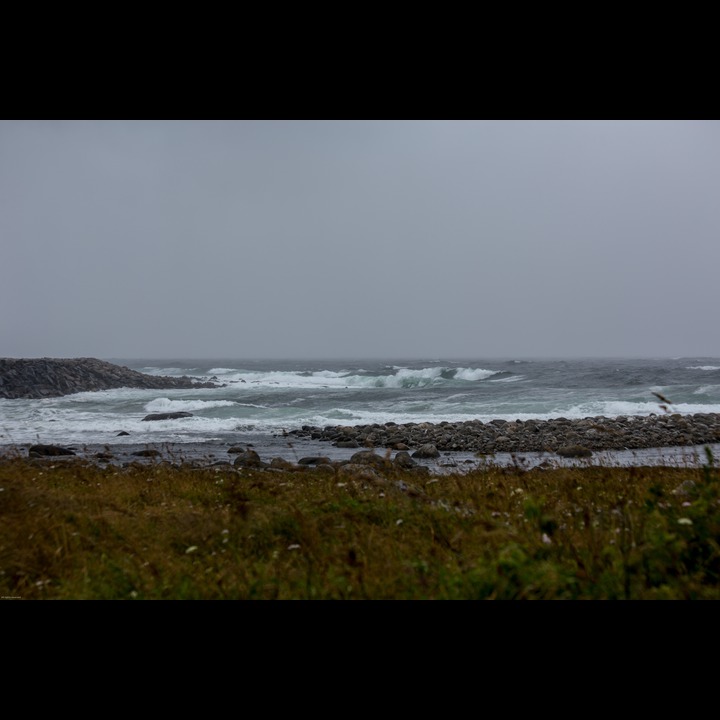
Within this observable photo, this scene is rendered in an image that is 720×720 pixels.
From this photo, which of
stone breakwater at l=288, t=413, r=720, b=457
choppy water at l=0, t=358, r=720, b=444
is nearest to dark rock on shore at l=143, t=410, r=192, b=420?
choppy water at l=0, t=358, r=720, b=444

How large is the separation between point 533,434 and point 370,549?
1865 cm

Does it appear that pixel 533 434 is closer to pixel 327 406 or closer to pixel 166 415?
pixel 327 406

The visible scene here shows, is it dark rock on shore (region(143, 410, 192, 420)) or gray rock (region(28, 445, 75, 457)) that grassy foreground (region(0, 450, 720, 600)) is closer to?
gray rock (region(28, 445, 75, 457))

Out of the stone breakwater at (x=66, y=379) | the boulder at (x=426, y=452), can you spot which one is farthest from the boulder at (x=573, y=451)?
the stone breakwater at (x=66, y=379)

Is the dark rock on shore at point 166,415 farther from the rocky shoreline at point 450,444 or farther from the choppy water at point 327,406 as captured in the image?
the rocky shoreline at point 450,444

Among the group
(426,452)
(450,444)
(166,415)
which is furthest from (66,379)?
(426,452)

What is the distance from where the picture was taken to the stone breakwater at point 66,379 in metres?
39.7
